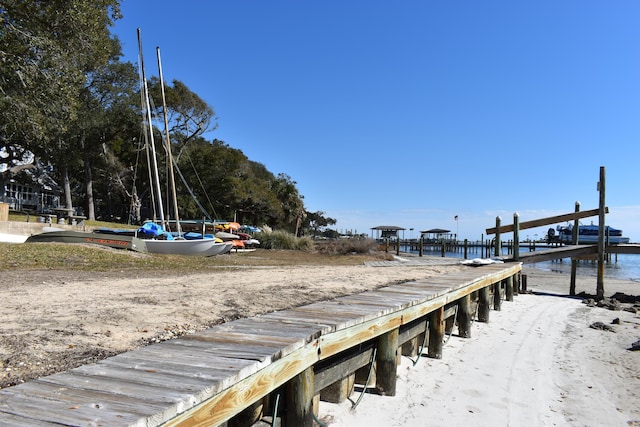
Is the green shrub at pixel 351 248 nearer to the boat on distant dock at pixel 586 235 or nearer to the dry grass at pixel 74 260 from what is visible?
the dry grass at pixel 74 260

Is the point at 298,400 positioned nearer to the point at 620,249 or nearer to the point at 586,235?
the point at 620,249

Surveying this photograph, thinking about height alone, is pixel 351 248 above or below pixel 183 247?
below

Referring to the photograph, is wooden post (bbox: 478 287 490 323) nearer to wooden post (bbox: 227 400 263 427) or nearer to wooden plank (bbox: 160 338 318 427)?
wooden plank (bbox: 160 338 318 427)

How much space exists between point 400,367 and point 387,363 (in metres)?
1.50

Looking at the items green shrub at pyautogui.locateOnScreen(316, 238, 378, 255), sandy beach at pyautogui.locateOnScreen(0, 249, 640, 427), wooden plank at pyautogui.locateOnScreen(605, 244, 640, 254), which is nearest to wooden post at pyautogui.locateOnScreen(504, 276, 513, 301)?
sandy beach at pyautogui.locateOnScreen(0, 249, 640, 427)

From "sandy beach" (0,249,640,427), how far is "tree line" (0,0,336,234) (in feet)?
28.4

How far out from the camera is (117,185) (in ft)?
139

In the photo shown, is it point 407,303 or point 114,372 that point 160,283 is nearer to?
point 407,303

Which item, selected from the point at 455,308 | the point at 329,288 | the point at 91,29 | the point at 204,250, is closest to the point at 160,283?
the point at 329,288

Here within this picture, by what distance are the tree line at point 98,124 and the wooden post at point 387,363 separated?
45.8 feet

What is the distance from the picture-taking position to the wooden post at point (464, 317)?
8.85 metres

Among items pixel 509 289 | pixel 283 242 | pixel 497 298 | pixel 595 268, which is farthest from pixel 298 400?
pixel 595 268

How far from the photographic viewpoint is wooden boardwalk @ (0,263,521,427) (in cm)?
215

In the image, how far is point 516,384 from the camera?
627cm
